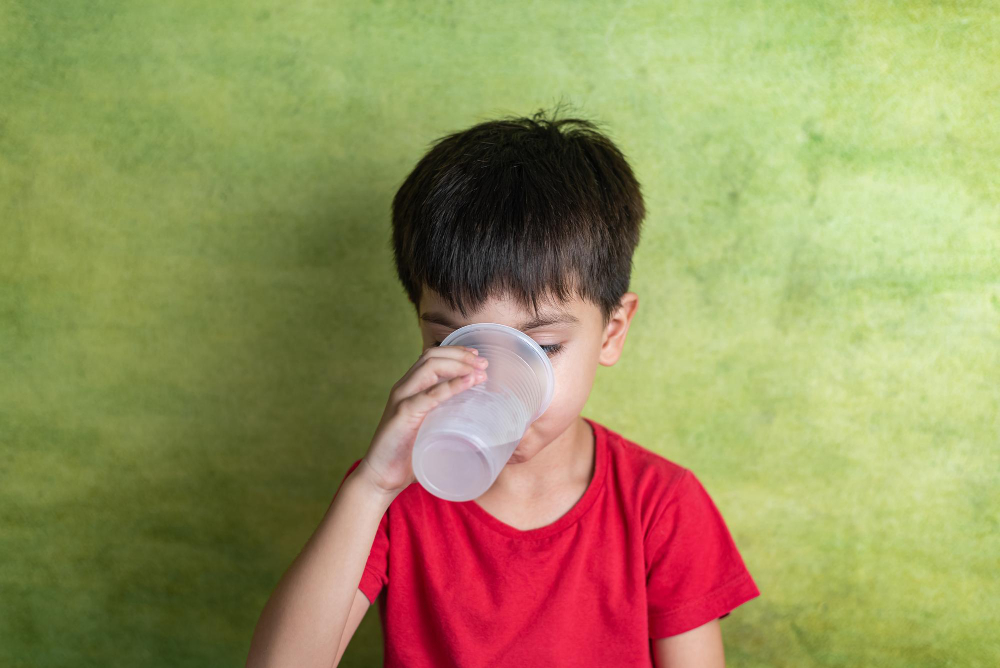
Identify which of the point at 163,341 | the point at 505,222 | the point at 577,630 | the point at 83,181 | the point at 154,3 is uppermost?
the point at 154,3

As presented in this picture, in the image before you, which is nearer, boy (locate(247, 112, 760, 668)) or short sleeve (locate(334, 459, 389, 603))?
→ boy (locate(247, 112, 760, 668))

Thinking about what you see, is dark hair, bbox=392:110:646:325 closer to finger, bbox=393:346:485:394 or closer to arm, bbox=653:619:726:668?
finger, bbox=393:346:485:394

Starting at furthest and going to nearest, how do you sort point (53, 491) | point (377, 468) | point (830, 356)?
point (53, 491)
point (830, 356)
point (377, 468)

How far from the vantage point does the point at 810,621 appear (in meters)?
1.45

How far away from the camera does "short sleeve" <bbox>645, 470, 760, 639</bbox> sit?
1.09 metres

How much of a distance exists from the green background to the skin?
388mm

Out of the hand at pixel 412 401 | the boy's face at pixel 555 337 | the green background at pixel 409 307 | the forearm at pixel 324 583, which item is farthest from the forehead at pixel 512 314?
the green background at pixel 409 307

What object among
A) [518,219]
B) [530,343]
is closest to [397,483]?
[530,343]

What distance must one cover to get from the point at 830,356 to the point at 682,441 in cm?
31

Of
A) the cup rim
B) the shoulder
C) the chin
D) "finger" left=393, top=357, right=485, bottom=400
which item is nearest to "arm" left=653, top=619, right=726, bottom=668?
the shoulder

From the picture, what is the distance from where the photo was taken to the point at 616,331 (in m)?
1.13

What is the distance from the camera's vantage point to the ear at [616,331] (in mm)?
1115

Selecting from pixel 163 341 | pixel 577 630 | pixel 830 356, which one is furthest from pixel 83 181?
pixel 830 356

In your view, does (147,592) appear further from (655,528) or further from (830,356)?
(830,356)
